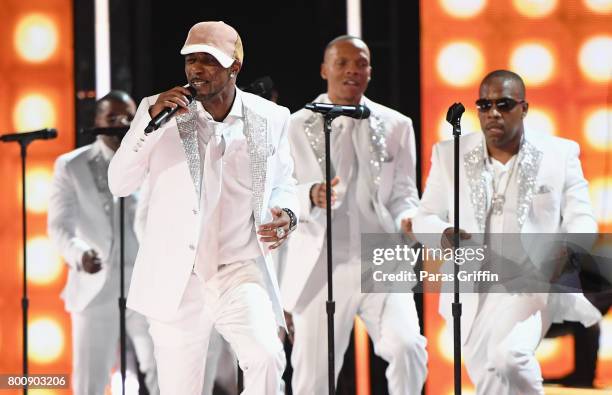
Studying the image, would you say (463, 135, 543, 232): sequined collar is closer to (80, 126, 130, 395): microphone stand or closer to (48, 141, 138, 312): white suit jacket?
(80, 126, 130, 395): microphone stand

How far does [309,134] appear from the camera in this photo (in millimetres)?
5977

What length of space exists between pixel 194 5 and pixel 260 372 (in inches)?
116

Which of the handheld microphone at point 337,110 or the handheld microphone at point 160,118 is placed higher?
the handheld microphone at point 337,110

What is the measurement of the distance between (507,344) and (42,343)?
2999 mm

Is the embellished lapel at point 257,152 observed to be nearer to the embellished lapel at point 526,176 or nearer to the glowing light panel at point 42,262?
the embellished lapel at point 526,176

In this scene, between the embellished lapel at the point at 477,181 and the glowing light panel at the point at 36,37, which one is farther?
the glowing light panel at the point at 36,37

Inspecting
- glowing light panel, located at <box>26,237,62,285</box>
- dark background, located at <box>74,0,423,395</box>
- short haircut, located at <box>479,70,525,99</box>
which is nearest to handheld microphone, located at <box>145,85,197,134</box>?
short haircut, located at <box>479,70,525,99</box>

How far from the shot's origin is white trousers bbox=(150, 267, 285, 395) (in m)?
4.55

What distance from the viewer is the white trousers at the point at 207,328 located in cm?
455

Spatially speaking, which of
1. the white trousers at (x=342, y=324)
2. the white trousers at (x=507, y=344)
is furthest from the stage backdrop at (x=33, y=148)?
the white trousers at (x=507, y=344)

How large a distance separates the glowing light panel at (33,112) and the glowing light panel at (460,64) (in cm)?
241

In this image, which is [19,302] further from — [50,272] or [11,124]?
[11,124]

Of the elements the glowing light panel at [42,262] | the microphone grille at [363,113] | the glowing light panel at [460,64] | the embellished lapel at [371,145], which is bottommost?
the glowing light panel at [42,262]

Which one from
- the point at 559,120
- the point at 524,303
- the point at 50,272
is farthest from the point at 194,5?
the point at 524,303
